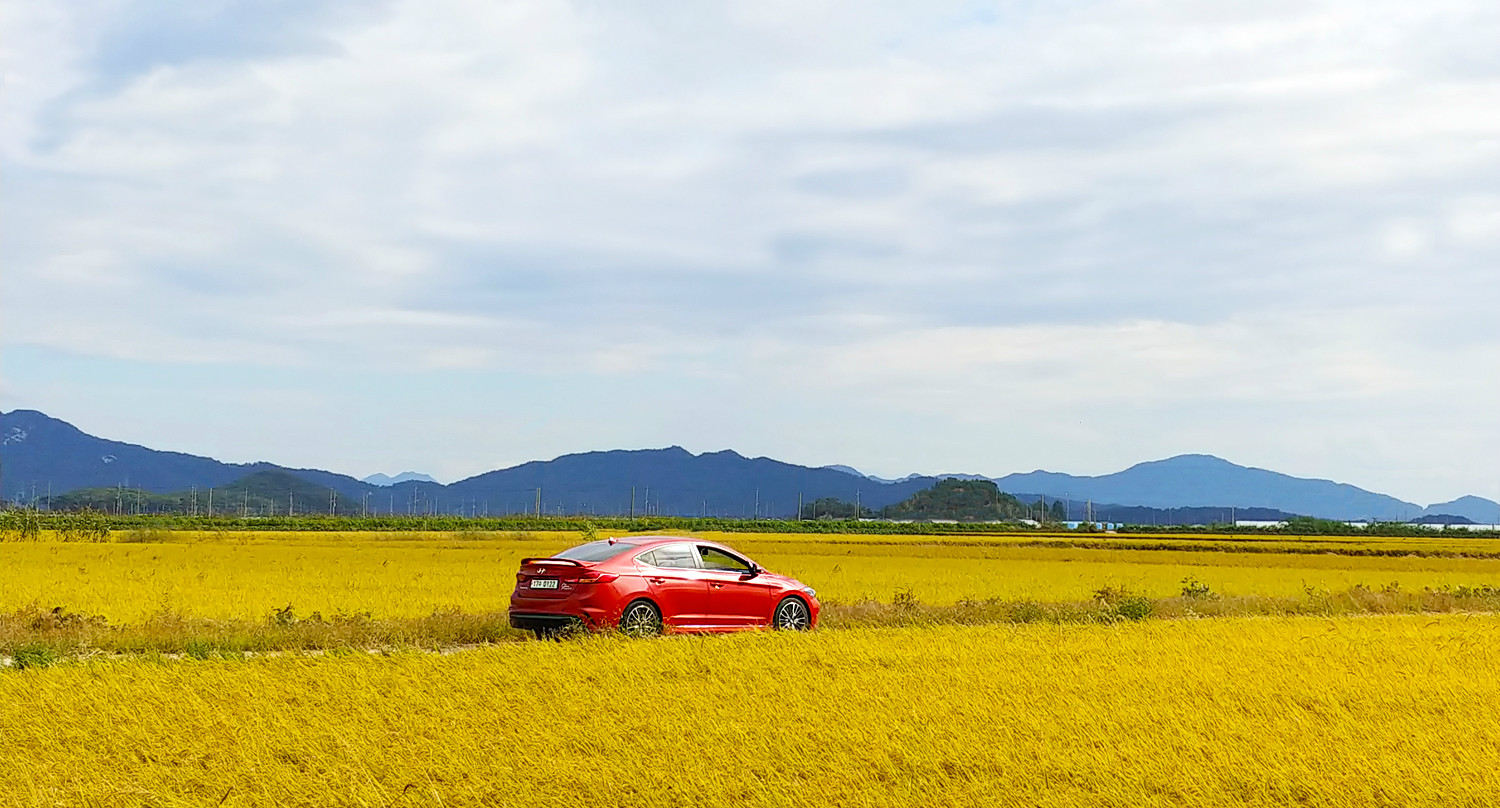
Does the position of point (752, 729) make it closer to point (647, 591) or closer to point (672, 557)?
point (647, 591)

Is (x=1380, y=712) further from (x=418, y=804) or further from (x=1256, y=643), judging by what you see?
(x=418, y=804)

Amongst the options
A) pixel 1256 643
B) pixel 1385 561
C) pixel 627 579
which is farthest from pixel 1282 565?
pixel 627 579

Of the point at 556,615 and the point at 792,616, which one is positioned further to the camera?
the point at 792,616

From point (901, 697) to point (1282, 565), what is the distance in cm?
5428

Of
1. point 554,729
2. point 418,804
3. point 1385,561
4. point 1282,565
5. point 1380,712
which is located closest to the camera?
point 418,804

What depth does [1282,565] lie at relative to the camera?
65.4 m

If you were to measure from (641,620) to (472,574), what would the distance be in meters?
24.9

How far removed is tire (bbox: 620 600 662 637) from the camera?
74.5ft

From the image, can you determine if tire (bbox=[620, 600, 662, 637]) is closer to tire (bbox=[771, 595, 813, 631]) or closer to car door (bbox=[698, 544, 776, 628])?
car door (bbox=[698, 544, 776, 628])

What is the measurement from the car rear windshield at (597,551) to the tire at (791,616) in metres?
3.22

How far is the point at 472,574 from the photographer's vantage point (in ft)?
153

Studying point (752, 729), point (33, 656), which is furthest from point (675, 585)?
point (33, 656)

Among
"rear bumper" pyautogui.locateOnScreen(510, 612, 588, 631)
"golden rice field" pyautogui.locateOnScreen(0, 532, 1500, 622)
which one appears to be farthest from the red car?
"golden rice field" pyautogui.locateOnScreen(0, 532, 1500, 622)

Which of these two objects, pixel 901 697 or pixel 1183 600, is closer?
pixel 901 697
